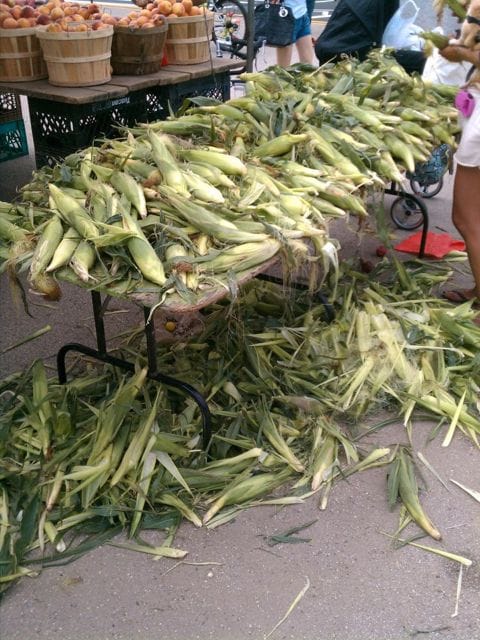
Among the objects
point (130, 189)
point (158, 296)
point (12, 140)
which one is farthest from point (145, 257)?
point (12, 140)

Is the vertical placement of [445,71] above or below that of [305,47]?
above

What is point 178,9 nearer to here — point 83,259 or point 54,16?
point 54,16

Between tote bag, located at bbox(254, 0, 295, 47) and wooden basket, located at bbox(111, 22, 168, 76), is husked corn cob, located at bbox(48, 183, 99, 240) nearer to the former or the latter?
wooden basket, located at bbox(111, 22, 168, 76)

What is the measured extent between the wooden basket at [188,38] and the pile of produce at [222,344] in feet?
6.68

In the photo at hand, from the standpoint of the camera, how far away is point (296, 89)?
13.6ft

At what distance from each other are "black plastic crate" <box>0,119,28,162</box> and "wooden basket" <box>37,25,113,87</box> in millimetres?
1491

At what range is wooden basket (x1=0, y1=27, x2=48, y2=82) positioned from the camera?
16.2ft

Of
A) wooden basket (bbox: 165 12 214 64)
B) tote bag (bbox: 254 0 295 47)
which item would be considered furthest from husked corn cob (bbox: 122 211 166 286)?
tote bag (bbox: 254 0 295 47)

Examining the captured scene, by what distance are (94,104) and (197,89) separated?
132 cm

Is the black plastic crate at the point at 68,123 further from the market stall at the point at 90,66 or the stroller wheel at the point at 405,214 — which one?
the stroller wheel at the point at 405,214

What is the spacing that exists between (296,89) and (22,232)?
2122 mm

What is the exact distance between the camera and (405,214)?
5602 mm

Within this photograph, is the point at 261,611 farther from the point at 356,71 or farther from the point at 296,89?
the point at 356,71

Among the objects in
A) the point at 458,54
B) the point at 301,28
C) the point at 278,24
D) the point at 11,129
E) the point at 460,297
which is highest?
the point at 458,54
